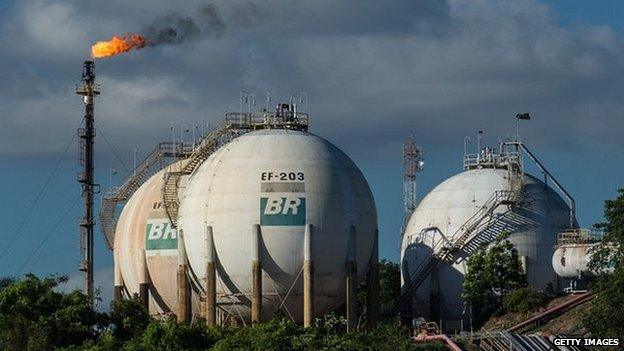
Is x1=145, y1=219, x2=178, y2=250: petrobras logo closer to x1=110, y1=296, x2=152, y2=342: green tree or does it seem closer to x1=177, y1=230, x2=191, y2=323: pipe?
x1=177, y1=230, x2=191, y2=323: pipe

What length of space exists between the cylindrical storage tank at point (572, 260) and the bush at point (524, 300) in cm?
213

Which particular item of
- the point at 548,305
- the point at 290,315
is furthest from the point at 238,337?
the point at 548,305

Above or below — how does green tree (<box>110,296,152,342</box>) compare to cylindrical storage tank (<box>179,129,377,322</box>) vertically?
below

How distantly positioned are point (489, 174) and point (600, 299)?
95.1 feet

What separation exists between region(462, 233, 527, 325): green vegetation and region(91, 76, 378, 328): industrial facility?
9159 mm

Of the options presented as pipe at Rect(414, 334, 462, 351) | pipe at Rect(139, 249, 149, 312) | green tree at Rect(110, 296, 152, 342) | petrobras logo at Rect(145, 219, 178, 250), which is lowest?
pipe at Rect(414, 334, 462, 351)

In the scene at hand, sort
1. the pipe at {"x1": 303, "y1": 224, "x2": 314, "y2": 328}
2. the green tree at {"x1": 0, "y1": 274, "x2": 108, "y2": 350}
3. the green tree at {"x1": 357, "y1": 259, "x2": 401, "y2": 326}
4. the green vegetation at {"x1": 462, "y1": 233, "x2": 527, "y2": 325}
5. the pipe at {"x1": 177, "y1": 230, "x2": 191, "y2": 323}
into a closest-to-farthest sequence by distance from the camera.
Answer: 1. the green tree at {"x1": 0, "y1": 274, "x2": 108, "y2": 350}
2. the pipe at {"x1": 303, "y1": 224, "x2": 314, "y2": 328}
3. the pipe at {"x1": 177, "y1": 230, "x2": 191, "y2": 323}
4. the green vegetation at {"x1": 462, "y1": 233, "x2": 527, "y2": 325}
5. the green tree at {"x1": 357, "y1": 259, "x2": 401, "y2": 326}

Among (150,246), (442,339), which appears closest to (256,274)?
(442,339)

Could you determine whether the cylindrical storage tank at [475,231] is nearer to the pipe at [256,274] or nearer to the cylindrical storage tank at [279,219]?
the cylindrical storage tank at [279,219]

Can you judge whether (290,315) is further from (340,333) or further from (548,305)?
(548,305)

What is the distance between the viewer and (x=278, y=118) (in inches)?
4466

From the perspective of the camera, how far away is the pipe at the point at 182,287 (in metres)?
110

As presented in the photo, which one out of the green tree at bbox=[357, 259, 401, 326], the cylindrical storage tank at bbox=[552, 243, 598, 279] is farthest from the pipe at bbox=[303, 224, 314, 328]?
the green tree at bbox=[357, 259, 401, 326]

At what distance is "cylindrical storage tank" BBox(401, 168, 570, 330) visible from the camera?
121188 millimetres
